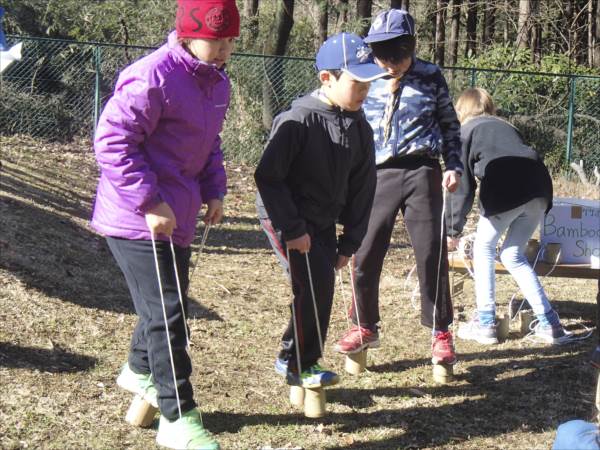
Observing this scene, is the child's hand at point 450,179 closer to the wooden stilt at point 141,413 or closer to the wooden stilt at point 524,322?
the wooden stilt at point 524,322

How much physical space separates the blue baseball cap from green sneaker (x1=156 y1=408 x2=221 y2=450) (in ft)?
5.40

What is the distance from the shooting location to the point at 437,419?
4.68 metres

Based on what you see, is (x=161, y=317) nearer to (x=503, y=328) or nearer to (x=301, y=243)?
(x=301, y=243)

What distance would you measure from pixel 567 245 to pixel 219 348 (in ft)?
9.20

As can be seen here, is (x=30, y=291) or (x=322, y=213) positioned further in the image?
(x=30, y=291)

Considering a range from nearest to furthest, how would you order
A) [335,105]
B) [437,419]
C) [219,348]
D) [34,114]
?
[335,105], [437,419], [219,348], [34,114]

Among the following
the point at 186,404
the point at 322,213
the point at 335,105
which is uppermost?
the point at 335,105

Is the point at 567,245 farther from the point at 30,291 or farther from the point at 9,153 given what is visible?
the point at 9,153

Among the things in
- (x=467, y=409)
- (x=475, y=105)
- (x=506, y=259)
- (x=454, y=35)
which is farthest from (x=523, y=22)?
(x=467, y=409)

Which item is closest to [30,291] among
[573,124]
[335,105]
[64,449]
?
[64,449]

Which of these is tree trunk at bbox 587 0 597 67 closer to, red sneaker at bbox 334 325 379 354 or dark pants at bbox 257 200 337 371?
red sneaker at bbox 334 325 379 354

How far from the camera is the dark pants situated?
4359 mm

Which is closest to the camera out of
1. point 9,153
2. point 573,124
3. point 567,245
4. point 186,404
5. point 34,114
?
point 186,404

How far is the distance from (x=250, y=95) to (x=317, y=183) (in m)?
10.9
